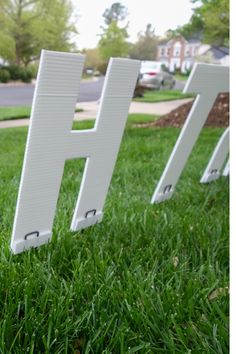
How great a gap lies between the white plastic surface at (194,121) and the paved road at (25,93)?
40 cm

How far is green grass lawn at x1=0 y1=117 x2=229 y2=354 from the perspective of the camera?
896 millimetres

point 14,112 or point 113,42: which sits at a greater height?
point 113,42

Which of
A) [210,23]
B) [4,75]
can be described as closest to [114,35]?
[4,75]

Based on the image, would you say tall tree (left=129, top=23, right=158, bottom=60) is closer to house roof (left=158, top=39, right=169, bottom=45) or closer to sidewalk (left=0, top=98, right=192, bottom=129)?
house roof (left=158, top=39, right=169, bottom=45)

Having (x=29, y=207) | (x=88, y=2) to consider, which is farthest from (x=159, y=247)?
(x=88, y=2)

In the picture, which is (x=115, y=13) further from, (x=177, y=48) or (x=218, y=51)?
(x=218, y=51)

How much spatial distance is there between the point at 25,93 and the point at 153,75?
1.88 ft

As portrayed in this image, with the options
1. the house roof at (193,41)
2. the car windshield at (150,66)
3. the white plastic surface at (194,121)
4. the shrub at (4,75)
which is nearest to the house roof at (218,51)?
the house roof at (193,41)

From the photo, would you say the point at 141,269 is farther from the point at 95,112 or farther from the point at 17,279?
the point at 95,112

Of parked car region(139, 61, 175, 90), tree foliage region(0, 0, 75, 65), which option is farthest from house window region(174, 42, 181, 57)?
tree foliage region(0, 0, 75, 65)

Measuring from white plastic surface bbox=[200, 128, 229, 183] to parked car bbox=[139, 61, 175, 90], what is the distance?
61 cm

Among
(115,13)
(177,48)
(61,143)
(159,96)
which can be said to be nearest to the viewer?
(61,143)

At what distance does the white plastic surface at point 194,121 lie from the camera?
5.30ft

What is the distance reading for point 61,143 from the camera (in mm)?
1130
